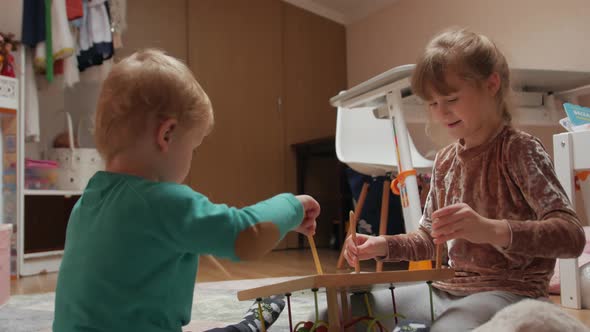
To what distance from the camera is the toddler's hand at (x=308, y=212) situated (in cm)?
77

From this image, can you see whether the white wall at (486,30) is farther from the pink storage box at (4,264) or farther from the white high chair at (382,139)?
the pink storage box at (4,264)

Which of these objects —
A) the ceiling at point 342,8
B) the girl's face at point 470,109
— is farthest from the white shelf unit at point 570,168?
the ceiling at point 342,8

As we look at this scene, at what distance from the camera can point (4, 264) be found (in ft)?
6.54

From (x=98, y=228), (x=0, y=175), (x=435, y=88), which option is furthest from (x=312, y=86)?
(x=98, y=228)

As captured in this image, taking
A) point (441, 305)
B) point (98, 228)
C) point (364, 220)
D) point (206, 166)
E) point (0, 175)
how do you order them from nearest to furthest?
point (98, 228)
point (441, 305)
point (0, 175)
point (364, 220)
point (206, 166)

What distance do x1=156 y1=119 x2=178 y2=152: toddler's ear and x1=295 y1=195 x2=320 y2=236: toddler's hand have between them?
192 millimetres

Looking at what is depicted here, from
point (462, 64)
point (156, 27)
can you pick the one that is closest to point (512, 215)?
point (462, 64)

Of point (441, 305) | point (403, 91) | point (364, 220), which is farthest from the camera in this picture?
point (364, 220)

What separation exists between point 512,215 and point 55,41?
264 centimetres

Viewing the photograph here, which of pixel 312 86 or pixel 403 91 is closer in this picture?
pixel 403 91

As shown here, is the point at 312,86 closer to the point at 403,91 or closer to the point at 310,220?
the point at 403,91

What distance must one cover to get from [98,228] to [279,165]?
3532mm

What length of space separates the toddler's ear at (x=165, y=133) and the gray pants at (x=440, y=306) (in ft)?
1.61

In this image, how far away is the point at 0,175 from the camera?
8.84ft
